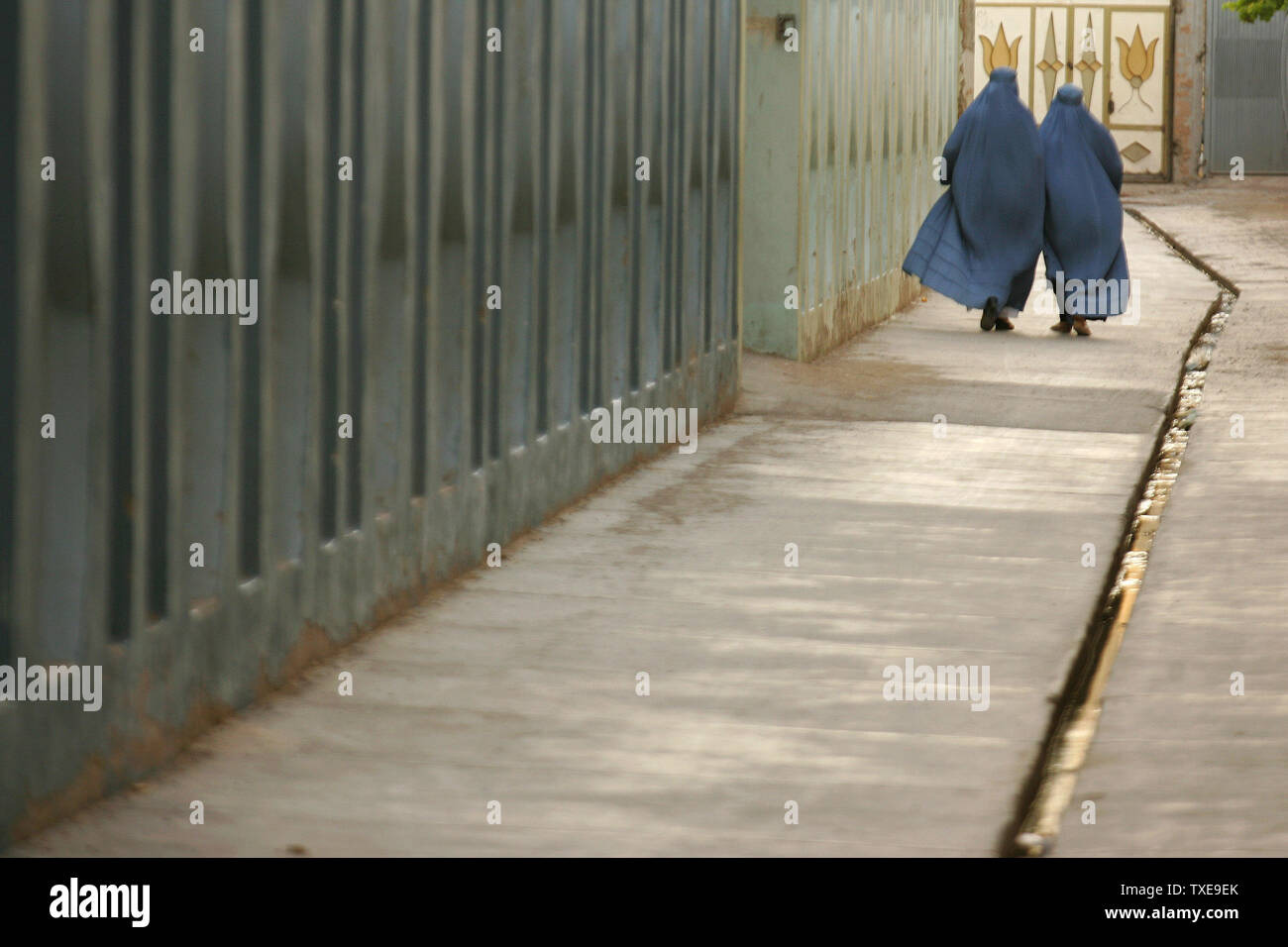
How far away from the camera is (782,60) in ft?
36.6

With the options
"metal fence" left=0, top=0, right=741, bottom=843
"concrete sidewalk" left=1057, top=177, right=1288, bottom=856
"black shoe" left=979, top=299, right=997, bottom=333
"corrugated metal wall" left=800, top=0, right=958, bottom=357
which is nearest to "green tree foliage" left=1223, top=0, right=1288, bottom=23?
"corrugated metal wall" left=800, top=0, right=958, bottom=357

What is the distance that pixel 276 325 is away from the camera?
15.6ft

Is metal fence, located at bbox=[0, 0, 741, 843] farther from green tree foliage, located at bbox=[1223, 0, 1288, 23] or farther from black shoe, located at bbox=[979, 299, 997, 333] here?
green tree foliage, located at bbox=[1223, 0, 1288, 23]

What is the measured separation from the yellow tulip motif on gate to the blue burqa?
68.3ft

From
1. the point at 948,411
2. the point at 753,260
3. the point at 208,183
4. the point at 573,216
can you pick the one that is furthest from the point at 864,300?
the point at 208,183

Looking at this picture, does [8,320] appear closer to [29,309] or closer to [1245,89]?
[29,309]

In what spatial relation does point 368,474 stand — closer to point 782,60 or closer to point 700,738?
point 700,738

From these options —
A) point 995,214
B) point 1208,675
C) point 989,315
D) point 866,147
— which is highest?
point 866,147

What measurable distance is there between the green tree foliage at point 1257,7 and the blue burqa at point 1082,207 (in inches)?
666

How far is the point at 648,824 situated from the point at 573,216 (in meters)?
3.46

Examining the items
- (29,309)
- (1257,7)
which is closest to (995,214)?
(29,309)

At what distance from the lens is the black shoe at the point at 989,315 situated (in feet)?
43.4

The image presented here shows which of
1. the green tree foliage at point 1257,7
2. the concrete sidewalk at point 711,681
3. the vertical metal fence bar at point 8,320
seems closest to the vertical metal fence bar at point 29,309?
the vertical metal fence bar at point 8,320

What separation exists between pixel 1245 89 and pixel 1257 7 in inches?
256
